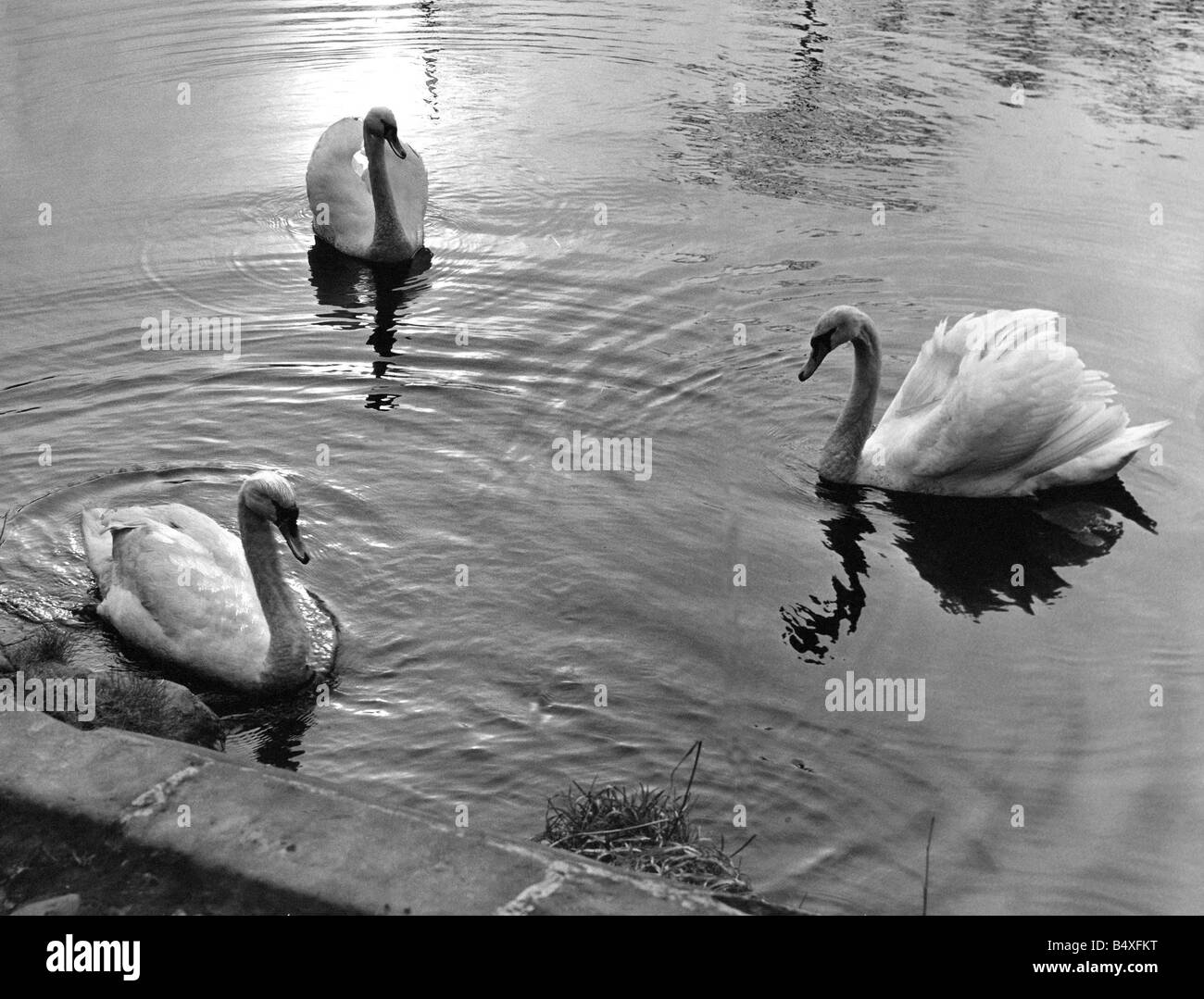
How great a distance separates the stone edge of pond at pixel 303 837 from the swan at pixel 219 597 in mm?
2080

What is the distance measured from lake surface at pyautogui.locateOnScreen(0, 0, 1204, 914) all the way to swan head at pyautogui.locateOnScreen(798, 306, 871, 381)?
0.62 meters

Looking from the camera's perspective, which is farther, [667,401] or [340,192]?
[340,192]

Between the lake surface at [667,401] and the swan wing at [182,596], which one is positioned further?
the swan wing at [182,596]

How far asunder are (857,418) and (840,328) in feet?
1.73

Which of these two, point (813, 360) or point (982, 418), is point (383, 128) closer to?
point (813, 360)

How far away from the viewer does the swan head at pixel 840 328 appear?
27.3ft

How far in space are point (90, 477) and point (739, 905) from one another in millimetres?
5420

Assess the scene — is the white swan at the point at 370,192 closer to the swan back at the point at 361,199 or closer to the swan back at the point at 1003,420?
the swan back at the point at 361,199

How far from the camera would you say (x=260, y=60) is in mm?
15750

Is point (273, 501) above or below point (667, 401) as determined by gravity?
above

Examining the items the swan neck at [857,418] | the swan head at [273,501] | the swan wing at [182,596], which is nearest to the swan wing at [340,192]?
the swan neck at [857,418]

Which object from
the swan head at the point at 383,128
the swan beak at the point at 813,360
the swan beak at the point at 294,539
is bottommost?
the swan beak at the point at 294,539

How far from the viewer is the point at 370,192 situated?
11.9m

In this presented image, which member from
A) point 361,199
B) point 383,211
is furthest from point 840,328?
point 361,199
